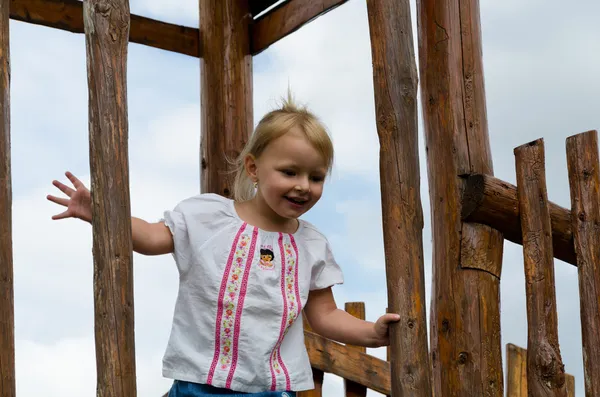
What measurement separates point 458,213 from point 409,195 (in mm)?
1164

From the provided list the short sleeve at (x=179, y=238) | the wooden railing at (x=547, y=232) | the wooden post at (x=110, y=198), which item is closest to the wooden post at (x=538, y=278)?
the wooden railing at (x=547, y=232)

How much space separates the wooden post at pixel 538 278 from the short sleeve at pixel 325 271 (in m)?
1.20

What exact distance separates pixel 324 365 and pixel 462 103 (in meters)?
1.81

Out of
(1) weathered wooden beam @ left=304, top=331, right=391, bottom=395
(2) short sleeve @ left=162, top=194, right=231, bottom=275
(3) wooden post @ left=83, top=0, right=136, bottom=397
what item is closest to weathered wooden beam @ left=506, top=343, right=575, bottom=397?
(1) weathered wooden beam @ left=304, top=331, right=391, bottom=395

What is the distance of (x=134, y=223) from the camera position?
9.59 feet

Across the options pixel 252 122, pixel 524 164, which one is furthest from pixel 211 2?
pixel 524 164

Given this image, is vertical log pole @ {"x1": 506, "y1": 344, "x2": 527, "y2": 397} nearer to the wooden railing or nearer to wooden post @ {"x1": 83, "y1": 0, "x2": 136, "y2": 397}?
the wooden railing

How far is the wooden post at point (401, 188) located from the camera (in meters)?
2.97

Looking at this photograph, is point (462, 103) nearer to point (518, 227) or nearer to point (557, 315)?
point (518, 227)

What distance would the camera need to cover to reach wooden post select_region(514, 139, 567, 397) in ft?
13.2

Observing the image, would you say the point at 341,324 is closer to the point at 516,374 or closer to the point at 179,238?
the point at 179,238

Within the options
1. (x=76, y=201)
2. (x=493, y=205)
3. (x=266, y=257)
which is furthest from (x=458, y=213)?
(x=76, y=201)

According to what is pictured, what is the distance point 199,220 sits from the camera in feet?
10.1

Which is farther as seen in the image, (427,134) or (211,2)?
(211,2)
